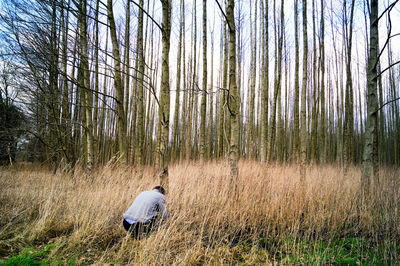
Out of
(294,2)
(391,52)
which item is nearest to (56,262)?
(294,2)

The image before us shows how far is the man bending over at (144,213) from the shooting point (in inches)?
95.3

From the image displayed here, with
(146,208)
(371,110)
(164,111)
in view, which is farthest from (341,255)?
(164,111)

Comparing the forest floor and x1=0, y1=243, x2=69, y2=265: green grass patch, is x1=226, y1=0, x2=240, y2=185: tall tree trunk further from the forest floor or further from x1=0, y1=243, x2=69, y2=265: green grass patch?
x1=0, y1=243, x2=69, y2=265: green grass patch

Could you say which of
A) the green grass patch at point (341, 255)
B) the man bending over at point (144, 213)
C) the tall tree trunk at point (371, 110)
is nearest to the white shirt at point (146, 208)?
the man bending over at point (144, 213)

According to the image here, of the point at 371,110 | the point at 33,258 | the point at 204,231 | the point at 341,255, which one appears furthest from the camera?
the point at 371,110

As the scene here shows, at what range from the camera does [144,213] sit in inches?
97.7

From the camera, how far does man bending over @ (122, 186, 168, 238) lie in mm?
2422

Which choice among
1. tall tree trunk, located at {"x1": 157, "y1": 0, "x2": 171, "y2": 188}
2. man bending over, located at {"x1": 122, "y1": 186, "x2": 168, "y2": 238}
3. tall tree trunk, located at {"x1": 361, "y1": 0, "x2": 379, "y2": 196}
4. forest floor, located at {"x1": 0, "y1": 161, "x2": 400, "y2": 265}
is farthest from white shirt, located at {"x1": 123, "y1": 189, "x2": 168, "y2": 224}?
tall tree trunk, located at {"x1": 361, "y1": 0, "x2": 379, "y2": 196}

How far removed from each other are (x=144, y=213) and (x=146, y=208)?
3.1 inches

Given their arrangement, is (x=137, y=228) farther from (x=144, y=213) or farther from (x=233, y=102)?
(x=233, y=102)

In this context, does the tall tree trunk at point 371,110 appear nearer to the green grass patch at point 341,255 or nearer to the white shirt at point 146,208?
the green grass patch at point 341,255

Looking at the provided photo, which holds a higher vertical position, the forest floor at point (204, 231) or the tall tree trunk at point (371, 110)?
the tall tree trunk at point (371, 110)

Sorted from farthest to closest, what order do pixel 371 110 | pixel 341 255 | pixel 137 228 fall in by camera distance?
1. pixel 371 110
2. pixel 137 228
3. pixel 341 255

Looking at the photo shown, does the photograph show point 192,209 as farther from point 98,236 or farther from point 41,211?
point 41,211
